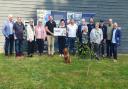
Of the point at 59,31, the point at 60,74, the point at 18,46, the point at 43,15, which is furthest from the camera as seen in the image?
the point at 43,15

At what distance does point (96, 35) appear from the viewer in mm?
22703

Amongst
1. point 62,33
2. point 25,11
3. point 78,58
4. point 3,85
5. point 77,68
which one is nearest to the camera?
point 3,85

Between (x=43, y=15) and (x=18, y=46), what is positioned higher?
(x=43, y=15)

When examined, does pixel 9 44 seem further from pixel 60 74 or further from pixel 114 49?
pixel 60 74

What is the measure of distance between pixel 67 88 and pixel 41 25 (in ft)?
21.6

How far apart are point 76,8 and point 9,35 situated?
14.0 feet

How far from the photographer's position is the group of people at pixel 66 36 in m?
22.4

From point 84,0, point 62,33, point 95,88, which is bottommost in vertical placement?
point 95,88

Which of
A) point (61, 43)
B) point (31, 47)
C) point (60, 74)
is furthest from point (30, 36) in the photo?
point (60, 74)

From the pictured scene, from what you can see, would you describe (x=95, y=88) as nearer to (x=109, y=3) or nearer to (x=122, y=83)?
(x=122, y=83)

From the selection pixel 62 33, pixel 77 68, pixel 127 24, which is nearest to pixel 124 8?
pixel 127 24

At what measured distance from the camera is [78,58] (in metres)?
21.4

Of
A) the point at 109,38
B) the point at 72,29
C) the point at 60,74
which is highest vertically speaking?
the point at 72,29

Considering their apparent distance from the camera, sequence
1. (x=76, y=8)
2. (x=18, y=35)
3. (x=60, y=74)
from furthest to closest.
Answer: (x=76, y=8)
(x=18, y=35)
(x=60, y=74)
